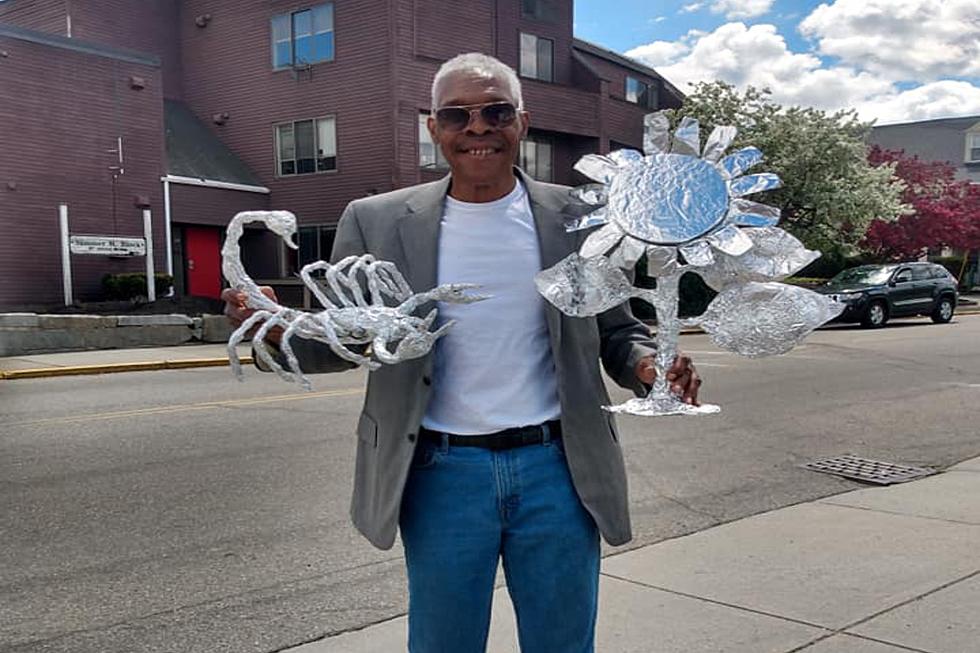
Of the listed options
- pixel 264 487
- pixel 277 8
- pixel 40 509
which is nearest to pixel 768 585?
pixel 264 487

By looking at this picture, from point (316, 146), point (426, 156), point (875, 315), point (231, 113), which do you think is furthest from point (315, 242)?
point (875, 315)

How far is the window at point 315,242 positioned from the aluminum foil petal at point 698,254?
68.6 feet

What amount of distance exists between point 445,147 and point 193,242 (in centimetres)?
2040

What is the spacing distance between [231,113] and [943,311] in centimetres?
1812

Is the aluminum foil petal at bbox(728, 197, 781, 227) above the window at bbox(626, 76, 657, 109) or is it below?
below

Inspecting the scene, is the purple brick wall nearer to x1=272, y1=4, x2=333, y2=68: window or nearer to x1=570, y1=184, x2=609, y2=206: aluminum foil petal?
x1=272, y1=4, x2=333, y2=68: window

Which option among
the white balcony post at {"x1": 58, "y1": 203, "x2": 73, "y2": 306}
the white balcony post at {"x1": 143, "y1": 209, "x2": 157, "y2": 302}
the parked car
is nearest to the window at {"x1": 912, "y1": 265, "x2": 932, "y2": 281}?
the parked car

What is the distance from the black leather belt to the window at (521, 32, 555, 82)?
23.2 meters

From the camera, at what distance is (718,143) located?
2184mm

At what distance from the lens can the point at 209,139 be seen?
23.4 m

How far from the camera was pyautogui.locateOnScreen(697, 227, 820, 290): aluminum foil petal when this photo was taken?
6.63 ft

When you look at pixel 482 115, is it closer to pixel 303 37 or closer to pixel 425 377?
pixel 425 377

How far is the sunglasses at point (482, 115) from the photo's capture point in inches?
77.1

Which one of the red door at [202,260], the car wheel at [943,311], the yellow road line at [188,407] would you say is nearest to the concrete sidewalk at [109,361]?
the yellow road line at [188,407]
